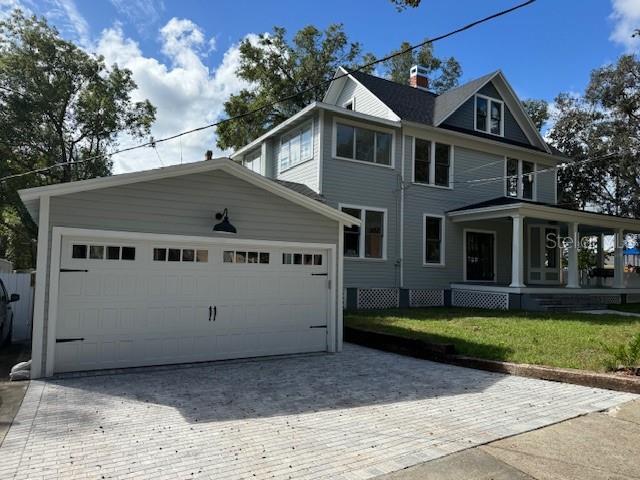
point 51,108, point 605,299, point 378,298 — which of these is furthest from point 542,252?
point 51,108

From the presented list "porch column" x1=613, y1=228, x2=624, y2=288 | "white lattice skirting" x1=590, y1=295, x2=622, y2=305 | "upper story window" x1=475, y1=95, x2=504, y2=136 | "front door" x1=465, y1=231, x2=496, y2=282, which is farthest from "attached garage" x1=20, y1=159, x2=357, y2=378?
"porch column" x1=613, y1=228, x2=624, y2=288

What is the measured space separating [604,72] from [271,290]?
26.6m

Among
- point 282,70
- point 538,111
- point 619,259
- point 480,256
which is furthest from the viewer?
point 538,111

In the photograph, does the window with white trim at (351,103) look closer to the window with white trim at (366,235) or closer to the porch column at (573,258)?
the window with white trim at (366,235)

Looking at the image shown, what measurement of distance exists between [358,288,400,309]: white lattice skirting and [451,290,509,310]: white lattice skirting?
2.50 m

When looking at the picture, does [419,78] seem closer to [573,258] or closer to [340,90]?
[340,90]

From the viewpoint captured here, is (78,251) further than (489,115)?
No

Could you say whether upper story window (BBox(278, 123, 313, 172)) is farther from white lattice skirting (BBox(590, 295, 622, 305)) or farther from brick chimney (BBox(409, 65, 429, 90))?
white lattice skirting (BBox(590, 295, 622, 305))

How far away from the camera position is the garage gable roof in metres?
6.57

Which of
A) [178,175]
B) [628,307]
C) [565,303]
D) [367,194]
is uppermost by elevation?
[367,194]

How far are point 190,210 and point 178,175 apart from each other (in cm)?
58

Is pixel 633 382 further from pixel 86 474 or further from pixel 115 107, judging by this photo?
pixel 115 107

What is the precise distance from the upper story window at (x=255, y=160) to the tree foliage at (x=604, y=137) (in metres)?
18.0

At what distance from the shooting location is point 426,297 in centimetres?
1659
